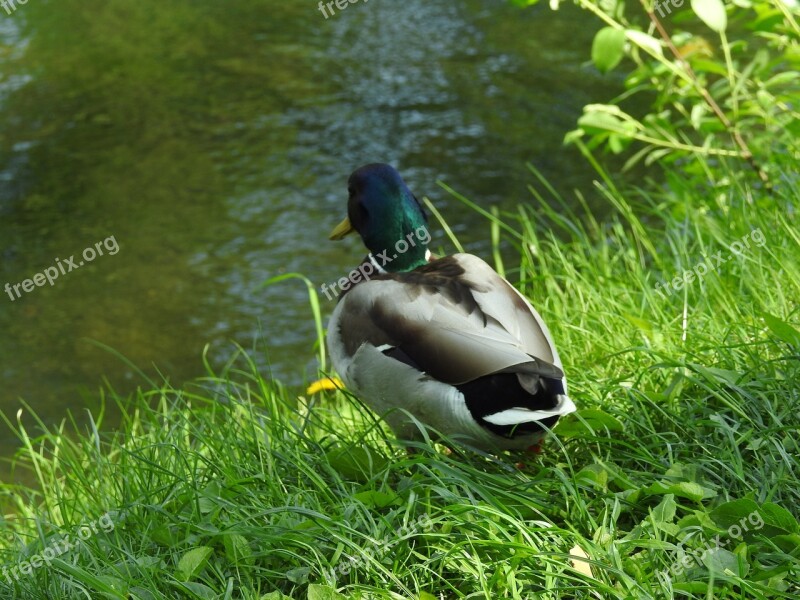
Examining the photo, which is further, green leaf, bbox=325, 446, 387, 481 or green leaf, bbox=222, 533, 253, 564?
green leaf, bbox=325, 446, 387, 481

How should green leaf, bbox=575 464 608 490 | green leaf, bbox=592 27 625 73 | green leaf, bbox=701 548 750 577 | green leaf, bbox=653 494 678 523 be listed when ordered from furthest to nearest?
green leaf, bbox=592 27 625 73, green leaf, bbox=575 464 608 490, green leaf, bbox=653 494 678 523, green leaf, bbox=701 548 750 577

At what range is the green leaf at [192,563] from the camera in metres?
2.27

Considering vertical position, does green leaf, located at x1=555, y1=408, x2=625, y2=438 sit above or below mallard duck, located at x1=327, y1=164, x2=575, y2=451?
below

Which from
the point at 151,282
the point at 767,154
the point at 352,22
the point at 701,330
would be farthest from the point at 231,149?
the point at 701,330

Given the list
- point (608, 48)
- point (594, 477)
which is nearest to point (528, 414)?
point (594, 477)

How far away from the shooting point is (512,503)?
2457mm

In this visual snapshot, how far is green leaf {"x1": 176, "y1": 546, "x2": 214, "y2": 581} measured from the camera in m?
2.27

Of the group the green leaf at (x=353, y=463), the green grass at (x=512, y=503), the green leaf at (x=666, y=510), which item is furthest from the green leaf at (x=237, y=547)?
the green leaf at (x=666, y=510)

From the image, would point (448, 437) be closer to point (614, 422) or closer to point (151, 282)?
point (614, 422)

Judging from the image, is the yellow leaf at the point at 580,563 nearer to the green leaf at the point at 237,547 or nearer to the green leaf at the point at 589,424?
the green leaf at the point at 589,424

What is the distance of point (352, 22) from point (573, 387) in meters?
6.33

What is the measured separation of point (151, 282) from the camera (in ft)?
18.8

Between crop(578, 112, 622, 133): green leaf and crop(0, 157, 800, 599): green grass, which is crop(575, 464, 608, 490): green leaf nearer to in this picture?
crop(0, 157, 800, 599): green grass

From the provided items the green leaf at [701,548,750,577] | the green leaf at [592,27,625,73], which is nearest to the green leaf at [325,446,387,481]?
the green leaf at [701,548,750,577]
